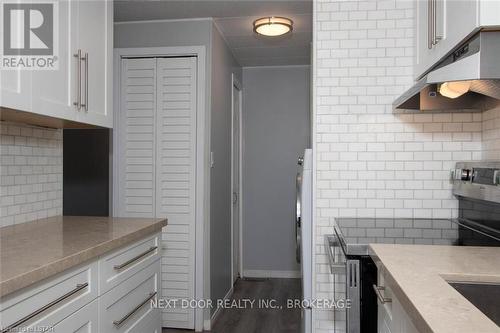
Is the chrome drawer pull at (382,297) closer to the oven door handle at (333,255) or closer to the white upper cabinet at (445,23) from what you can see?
the oven door handle at (333,255)

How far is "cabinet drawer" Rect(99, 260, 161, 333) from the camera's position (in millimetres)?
1559

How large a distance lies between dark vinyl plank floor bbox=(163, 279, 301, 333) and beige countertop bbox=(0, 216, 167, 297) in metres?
1.36

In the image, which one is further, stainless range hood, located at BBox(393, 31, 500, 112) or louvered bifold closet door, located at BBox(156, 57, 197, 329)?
louvered bifold closet door, located at BBox(156, 57, 197, 329)

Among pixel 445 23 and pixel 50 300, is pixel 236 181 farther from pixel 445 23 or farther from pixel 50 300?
pixel 50 300

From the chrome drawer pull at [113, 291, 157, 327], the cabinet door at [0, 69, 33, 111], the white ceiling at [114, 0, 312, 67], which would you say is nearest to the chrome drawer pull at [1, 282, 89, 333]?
the chrome drawer pull at [113, 291, 157, 327]

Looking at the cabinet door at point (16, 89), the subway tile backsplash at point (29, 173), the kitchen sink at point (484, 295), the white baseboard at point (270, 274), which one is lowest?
the white baseboard at point (270, 274)

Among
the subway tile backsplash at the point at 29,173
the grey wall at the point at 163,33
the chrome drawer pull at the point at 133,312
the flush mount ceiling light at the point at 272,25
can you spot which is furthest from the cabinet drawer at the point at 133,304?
the flush mount ceiling light at the point at 272,25

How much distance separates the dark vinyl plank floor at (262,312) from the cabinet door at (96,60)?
180cm

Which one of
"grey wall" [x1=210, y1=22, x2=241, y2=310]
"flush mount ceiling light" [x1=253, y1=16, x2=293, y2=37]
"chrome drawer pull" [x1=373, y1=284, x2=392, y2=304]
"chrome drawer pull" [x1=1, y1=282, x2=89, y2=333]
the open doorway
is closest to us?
"chrome drawer pull" [x1=1, y1=282, x2=89, y2=333]

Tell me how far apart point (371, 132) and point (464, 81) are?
73cm

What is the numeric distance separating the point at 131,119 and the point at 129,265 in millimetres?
1595

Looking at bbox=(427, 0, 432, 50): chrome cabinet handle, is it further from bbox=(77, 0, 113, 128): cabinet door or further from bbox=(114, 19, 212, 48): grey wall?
bbox=(114, 19, 212, 48): grey wall

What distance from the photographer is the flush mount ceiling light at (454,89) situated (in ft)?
4.99

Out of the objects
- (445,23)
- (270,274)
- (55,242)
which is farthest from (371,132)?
(270,274)
